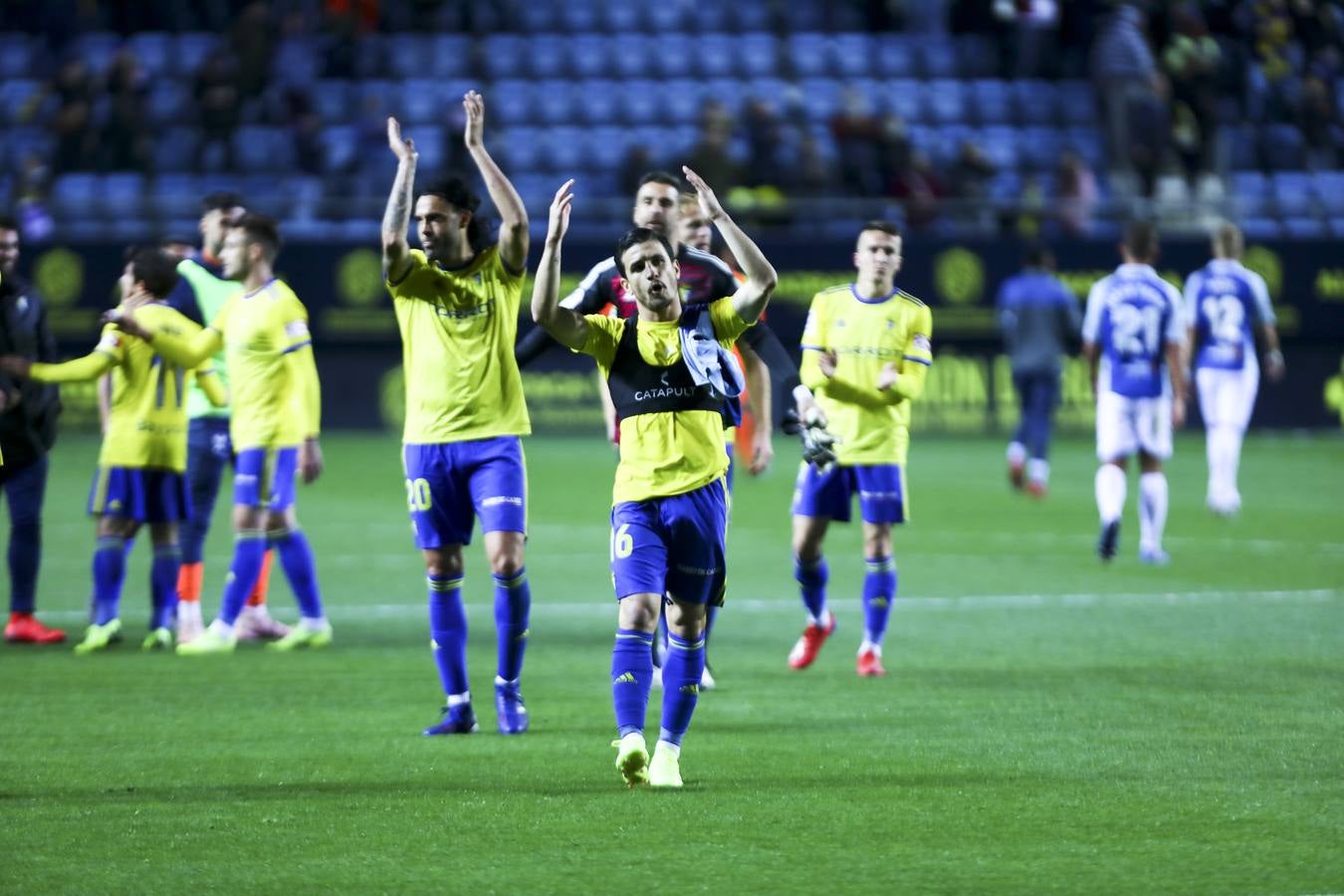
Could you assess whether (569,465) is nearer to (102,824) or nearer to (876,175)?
(876,175)

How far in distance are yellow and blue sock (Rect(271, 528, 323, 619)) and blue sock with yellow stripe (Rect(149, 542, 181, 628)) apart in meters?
0.54

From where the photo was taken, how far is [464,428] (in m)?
7.79

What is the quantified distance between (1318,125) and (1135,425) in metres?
16.5

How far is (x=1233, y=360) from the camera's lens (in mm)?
16938

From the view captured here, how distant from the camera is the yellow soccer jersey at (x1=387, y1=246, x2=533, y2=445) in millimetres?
7789

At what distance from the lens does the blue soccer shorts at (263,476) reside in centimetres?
1014

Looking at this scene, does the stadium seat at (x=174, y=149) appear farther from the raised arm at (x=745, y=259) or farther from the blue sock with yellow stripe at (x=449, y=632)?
the raised arm at (x=745, y=259)

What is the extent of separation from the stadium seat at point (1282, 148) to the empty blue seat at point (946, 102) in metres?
4.31

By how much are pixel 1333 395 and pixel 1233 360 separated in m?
→ 10.2

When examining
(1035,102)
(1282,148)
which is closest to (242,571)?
(1035,102)

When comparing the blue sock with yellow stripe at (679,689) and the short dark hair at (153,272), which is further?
the short dark hair at (153,272)

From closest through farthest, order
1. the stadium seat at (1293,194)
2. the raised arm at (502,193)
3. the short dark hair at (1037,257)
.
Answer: the raised arm at (502,193) < the short dark hair at (1037,257) < the stadium seat at (1293,194)

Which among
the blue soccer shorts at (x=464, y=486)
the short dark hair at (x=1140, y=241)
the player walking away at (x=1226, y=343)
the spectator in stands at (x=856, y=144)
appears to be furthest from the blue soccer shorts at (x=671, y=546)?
the spectator in stands at (x=856, y=144)

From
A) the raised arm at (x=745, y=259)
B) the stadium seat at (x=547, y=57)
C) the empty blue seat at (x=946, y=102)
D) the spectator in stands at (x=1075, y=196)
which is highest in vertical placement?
the stadium seat at (x=547, y=57)
